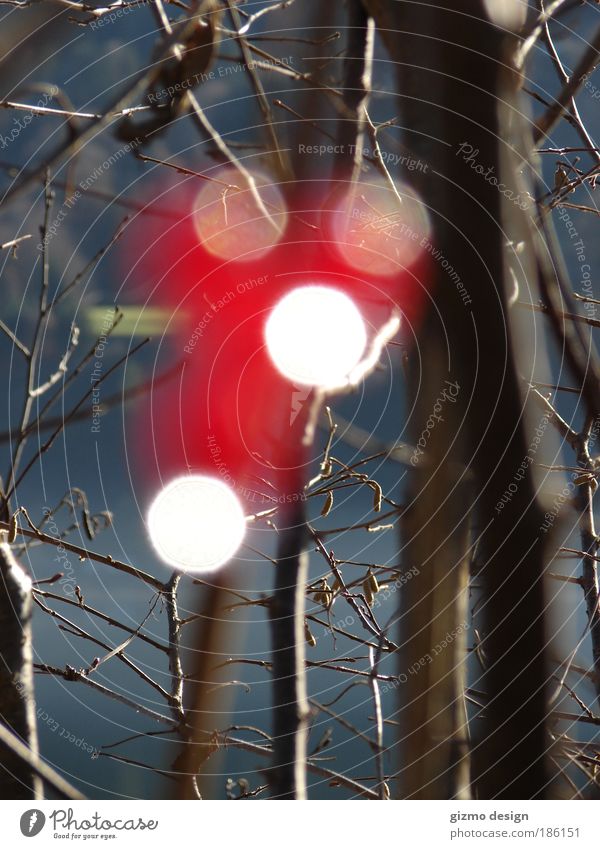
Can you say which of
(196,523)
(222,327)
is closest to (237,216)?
(222,327)

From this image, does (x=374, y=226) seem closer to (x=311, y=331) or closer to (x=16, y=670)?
(x=311, y=331)

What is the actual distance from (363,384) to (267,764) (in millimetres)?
506

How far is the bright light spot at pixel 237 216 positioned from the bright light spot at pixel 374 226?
0.28ft

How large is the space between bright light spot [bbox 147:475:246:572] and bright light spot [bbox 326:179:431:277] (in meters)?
0.39

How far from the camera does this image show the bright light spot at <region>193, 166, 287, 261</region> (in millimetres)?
934

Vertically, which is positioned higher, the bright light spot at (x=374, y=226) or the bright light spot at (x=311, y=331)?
the bright light spot at (x=374, y=226)

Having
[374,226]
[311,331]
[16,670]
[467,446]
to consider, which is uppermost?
[374,226]

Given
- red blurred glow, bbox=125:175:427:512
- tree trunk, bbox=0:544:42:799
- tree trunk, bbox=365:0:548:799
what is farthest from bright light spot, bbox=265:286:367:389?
tree trunk, bbox=0:544:42:799

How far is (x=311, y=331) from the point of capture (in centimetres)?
93

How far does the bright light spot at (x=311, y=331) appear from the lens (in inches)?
34.1

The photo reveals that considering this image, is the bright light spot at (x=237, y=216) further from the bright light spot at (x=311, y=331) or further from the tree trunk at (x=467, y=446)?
the tree trunk at (x=467, y=446)

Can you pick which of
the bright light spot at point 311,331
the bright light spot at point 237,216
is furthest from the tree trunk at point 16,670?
the bright light spot at point 237,216

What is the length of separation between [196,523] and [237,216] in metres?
0.45

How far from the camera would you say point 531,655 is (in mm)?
622
